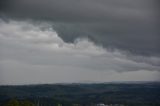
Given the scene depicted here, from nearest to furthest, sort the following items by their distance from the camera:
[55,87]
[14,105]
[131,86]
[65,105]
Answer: [14,105]
[65,105]
[131,86]
[55,87]

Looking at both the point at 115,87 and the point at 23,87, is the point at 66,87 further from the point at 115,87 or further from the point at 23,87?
Answer: the point at 23,87

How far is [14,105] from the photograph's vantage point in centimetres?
1193

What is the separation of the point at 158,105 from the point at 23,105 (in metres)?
15.3

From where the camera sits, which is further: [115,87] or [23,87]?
[115,87]

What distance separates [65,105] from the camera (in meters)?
36.4

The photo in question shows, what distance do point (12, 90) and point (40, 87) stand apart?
42.2ft

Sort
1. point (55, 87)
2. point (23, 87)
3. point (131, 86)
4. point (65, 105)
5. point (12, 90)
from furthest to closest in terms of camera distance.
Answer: point (55, 87) → point (131, 86) → point (23, 87) → point (12, 90) → point (65, 105)

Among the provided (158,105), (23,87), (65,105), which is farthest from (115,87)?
(158,105)

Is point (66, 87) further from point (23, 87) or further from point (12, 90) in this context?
point (12, 90)

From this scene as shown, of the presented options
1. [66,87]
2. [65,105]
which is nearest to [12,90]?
[65,105]

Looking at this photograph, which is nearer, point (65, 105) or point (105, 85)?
point (65, 105)

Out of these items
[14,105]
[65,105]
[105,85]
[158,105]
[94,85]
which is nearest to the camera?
[14,105]

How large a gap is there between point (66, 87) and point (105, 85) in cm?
861

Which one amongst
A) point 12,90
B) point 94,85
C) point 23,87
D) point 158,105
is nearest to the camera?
point 158,105
